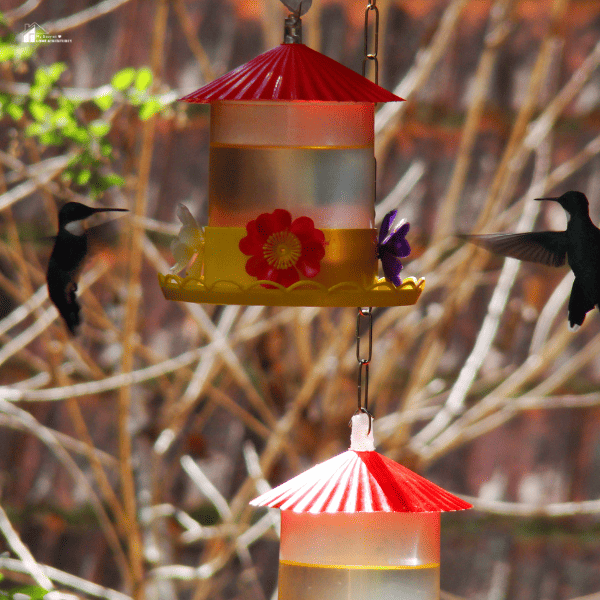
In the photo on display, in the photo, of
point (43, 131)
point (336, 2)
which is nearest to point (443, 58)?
point (336, 2)

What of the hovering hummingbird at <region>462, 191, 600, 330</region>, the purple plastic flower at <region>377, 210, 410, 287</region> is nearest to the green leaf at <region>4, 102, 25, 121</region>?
the purple plastic flower at <region>377, 210, 410, 287</region>

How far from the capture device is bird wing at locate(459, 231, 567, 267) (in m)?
1.12

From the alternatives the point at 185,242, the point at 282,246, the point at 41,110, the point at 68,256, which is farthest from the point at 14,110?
the point at 282,246

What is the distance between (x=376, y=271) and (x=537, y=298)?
101 cm

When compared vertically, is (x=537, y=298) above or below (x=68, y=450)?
above

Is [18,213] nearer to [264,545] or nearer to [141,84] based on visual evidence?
[141,84]

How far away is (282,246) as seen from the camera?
0.98 metres

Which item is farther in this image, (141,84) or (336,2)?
(336,2)

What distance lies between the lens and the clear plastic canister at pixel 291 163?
1.08 metres

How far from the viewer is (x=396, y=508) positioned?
91cm

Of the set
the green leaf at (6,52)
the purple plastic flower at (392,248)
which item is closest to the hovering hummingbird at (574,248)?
the purple plastic flower at (392,248)

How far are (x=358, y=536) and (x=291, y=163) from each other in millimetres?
478

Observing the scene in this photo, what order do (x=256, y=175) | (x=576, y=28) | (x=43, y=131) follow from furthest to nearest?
(x=576, y=28), (x=43, y=131), (x=256, y=175)

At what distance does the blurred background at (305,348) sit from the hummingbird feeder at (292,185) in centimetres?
75
